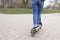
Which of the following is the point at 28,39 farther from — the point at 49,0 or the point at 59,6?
the point at 49,0

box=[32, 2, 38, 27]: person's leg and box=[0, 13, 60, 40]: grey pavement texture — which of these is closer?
box=[0, 13, 60, 40]: grey pavement texture

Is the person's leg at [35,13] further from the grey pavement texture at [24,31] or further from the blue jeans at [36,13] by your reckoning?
the grey pavement texture at [24,31]

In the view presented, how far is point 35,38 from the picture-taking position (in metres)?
5.98

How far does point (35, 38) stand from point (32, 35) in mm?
202

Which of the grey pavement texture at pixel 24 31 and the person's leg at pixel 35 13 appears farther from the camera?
the person's leg at pixel 35 13

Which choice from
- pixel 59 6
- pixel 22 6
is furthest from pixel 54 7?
pixel 22 6

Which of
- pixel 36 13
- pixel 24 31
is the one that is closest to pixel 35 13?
pixel 36 13

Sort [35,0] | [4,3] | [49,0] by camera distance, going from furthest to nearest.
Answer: [49,0] < [4,3] < [35,0]

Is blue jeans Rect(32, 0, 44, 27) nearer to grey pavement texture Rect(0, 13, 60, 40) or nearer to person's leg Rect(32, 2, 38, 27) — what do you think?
person's leg Rect(32, 2, 38, 27)

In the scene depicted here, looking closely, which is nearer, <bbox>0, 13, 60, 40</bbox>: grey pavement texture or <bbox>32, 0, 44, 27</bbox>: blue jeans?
<bbox>0, 13, 60, 40</bbox>: grey pavement texture

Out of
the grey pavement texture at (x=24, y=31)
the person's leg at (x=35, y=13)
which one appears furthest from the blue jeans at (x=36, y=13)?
the grey pavement texture at (x=24, y=31)

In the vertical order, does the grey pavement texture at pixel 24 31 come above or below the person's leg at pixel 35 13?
below

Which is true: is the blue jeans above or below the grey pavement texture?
above

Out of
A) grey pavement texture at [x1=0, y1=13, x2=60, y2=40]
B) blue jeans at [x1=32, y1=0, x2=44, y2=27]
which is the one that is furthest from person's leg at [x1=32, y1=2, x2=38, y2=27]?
grey pavement texture at [x1=0, y1=13, x2=60, y2=40]
